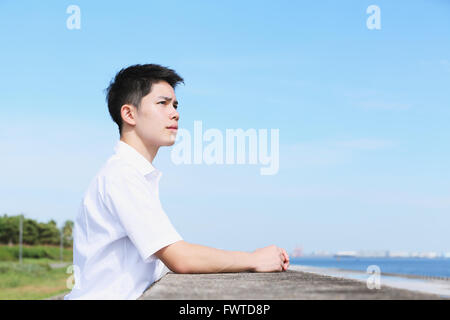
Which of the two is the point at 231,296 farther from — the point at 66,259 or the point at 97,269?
the point at 66,259

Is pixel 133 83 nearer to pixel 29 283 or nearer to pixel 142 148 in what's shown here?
pixel 142 148

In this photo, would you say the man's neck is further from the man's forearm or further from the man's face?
the man's forearm

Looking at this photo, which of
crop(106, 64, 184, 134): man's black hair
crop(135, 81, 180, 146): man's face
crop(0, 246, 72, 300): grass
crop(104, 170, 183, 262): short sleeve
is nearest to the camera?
crop(104, 170, 183, 262): short sleeve

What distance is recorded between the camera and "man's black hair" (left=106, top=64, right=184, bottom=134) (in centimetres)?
298

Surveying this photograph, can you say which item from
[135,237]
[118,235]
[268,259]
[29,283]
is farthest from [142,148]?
[29,283]

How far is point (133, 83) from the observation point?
3029 millimetres

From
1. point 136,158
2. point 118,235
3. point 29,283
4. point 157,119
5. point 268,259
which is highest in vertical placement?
point 157,119

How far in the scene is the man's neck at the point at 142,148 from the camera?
2.78 metres

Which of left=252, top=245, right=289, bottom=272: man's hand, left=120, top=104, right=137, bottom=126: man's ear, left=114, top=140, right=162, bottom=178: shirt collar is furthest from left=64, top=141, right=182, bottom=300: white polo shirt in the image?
left=252, top=245, right=289, bottom=272: man's hand

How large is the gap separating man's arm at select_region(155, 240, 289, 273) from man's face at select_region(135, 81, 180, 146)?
677mm

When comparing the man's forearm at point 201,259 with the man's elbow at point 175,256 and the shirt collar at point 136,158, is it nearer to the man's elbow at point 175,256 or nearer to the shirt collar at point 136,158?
the man's elbow at point 175,256

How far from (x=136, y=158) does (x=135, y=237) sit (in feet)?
1.91

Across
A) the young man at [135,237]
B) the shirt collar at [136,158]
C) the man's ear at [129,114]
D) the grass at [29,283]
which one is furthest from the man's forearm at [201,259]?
the grass at [29,283]

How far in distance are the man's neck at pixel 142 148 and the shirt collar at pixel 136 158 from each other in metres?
0.04
